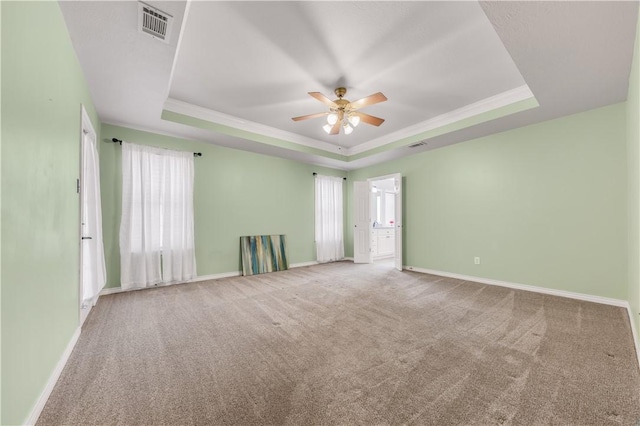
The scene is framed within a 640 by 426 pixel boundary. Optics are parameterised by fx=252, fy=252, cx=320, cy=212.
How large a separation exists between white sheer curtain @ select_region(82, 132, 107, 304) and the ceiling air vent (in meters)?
1.53

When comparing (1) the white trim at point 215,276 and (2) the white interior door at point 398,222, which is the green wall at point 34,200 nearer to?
(1) the white trim at point 215,276

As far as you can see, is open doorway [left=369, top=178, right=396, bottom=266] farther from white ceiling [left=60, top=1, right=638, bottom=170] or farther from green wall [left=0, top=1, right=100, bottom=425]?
green wall [left=0, top=1, right=100, bottom=425]

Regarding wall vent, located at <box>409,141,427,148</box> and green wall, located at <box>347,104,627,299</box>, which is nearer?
green wall, located at <box>347,104,627,299</box>

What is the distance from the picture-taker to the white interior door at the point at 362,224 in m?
6.46

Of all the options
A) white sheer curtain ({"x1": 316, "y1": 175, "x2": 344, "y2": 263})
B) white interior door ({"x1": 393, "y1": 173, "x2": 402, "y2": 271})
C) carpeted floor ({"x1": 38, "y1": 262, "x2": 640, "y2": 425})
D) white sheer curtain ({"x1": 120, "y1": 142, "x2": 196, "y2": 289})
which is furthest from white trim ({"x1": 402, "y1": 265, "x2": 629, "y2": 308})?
white sheer curtain ({"x1": 120, "y1": 142, "x2": 196, "y2": 289})

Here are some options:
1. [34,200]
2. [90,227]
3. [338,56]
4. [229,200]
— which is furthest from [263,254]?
[34,200]

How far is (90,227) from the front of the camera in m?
2.96

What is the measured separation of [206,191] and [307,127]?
2238 mm

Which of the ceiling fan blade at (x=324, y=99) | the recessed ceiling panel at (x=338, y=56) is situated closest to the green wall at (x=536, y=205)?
the recessed ceiling panel at (x=338, y=56)

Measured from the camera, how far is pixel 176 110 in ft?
12.4

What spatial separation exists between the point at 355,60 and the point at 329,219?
426 cm

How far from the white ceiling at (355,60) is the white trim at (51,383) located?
8.39ft

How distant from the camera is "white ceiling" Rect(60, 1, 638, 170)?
199 centimetres

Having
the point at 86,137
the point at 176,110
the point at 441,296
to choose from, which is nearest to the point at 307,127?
the point at 176,110
